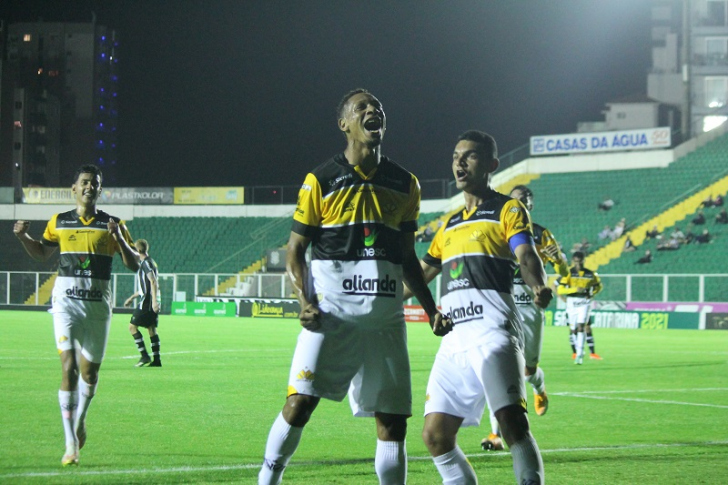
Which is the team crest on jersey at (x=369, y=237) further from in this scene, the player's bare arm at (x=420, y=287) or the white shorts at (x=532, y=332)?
the white shorts at (x=532, y=332)

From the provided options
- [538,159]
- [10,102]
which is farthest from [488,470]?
[10,102]

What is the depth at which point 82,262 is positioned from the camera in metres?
8.83

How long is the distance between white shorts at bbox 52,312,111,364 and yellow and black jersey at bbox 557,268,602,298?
14983 mm

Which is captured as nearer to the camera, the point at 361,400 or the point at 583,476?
the point at 361,400

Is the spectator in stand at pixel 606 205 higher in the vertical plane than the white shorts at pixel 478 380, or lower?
higher

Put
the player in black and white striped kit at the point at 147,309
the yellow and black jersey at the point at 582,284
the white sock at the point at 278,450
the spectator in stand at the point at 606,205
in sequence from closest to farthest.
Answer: the white sock at the point at 278,450 → the player in black and white striped kit at the point at 147,309 → the yellow and black jersey at the point at 582,284 → the spectator in stand at the point at 606,205

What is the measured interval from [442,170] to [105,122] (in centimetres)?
8612

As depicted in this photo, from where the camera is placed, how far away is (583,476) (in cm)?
809

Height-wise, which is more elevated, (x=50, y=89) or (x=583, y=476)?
(x=50, y=89)

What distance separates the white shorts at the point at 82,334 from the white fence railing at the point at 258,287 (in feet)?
110

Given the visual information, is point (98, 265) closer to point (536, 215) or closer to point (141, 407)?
point (141, 407)

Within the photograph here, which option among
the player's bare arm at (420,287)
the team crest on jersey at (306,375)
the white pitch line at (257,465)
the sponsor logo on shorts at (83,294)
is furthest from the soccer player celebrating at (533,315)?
the team crest on jersey at (306,375)

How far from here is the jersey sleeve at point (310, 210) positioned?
5.88 meters

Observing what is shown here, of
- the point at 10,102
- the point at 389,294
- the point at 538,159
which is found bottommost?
the point at 389,294
